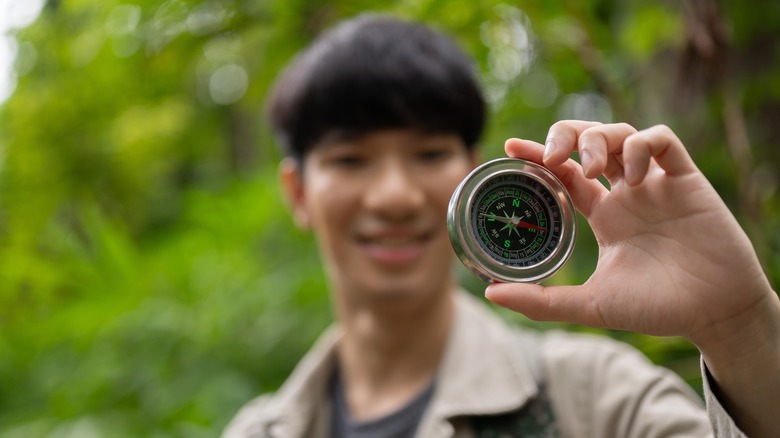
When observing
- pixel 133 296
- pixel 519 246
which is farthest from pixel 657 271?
pixel 133 296

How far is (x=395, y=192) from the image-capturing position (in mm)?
1822

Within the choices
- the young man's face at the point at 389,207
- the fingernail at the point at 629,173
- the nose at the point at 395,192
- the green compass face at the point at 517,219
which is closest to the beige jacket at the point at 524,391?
the young man's face at the point at 389,207

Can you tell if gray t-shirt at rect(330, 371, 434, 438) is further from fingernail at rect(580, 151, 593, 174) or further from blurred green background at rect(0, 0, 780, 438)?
fingernail at rect(580, 151, 593, 174)

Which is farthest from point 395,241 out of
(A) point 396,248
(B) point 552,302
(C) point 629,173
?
(C) point 629,173

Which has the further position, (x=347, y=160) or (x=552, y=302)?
(x=347, y=160)

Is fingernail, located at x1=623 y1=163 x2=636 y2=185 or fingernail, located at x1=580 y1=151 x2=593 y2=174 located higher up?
fingernail, located at x1=580 y1=151 x2=593 y2=174

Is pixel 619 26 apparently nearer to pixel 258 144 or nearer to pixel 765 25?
pixel 765 25

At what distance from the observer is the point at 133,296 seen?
12.4 ft

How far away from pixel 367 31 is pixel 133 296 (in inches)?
90.6

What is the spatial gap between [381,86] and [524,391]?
2.78ft

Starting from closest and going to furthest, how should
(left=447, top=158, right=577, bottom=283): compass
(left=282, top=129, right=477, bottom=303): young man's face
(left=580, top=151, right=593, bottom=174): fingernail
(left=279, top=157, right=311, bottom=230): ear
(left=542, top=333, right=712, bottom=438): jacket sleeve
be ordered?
(left=580, top=151, right=593, bottom=174): fingernail, (left=447, top=158, right=577, bottom=283): compass, (left=542, top=333, right=712, bottom=438): jacket sleeve, (left=282, top=129, right=477, bottom=303): young man's face, (left=279, top=157, right=311, bottom=230): ear

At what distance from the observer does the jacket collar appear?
68.6 inches

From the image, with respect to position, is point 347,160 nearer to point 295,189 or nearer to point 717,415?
point 295,189

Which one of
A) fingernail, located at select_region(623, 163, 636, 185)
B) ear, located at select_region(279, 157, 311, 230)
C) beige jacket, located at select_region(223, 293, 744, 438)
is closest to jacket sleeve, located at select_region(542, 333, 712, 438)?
beige jacket, located at select_region(223, 293, 744, 438)
